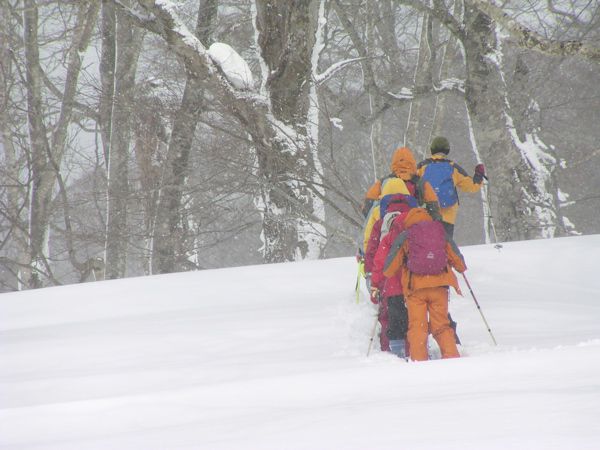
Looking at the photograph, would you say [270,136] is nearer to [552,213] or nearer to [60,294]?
[60,294]

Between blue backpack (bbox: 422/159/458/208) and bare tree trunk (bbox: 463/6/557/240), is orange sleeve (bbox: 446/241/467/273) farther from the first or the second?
bare tree trunk (bbox: 463/6/557/240)

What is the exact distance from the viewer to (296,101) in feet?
31.3

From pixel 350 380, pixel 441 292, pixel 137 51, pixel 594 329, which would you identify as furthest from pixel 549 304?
pixel 137 51

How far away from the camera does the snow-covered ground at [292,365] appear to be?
2.86m

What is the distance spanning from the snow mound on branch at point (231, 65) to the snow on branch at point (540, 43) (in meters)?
4.32

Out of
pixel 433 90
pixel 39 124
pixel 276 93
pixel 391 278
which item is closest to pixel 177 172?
pixel 276 93

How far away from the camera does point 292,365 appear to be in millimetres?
4742

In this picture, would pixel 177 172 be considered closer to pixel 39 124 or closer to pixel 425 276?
pixel 39 124

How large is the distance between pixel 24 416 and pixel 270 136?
20.4 feet

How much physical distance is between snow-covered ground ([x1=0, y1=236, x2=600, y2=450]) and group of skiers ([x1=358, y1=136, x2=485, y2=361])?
1.08 feet

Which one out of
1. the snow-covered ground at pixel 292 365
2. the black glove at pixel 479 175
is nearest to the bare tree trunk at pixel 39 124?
the snow-covered ground at pixel 292 365

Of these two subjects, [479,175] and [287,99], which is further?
[287,99]

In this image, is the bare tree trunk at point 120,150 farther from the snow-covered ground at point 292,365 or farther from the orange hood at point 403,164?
the orange hood at point 403,164

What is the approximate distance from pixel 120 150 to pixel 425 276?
372 inches
